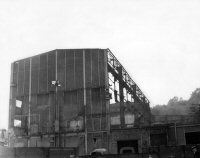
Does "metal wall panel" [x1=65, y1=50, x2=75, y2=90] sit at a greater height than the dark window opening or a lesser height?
greater

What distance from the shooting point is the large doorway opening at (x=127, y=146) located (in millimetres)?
32275

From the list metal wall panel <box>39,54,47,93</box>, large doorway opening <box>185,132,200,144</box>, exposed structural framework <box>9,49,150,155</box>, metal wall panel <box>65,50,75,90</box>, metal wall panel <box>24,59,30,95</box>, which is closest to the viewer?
large doorway opening <box>185,132,200,144</box>

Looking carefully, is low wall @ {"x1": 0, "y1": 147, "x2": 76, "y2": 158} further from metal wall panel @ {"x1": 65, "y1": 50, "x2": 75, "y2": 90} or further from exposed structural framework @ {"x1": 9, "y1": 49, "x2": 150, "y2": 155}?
metal wall panel @ {"x1": 65, "y1": 50, "x2": 75, "y2": 90}

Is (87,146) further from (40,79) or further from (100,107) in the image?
(40,79)

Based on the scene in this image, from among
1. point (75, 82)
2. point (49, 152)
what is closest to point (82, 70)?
point (75, 82)

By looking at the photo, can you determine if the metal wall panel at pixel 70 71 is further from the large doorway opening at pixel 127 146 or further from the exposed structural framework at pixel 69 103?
the large doorway opening at pixel 127 146

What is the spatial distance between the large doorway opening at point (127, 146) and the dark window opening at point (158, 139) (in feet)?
5.93

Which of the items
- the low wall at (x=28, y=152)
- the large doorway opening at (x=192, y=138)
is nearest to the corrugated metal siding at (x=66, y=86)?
the large doorway opening at (x=192, y=138)

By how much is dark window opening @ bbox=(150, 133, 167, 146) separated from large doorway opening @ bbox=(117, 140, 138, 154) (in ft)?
5.93

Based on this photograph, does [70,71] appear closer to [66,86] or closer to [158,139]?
[66,86]

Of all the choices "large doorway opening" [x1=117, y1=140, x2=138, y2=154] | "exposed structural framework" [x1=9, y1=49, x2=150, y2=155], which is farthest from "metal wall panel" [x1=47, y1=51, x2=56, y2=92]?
"large doorway opening" [x1=117, y1=140, x2=138, y2=154]

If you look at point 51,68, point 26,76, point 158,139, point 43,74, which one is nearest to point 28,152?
point 158,139

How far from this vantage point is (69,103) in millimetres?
36906

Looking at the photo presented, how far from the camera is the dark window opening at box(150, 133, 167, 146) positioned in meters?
31.2
